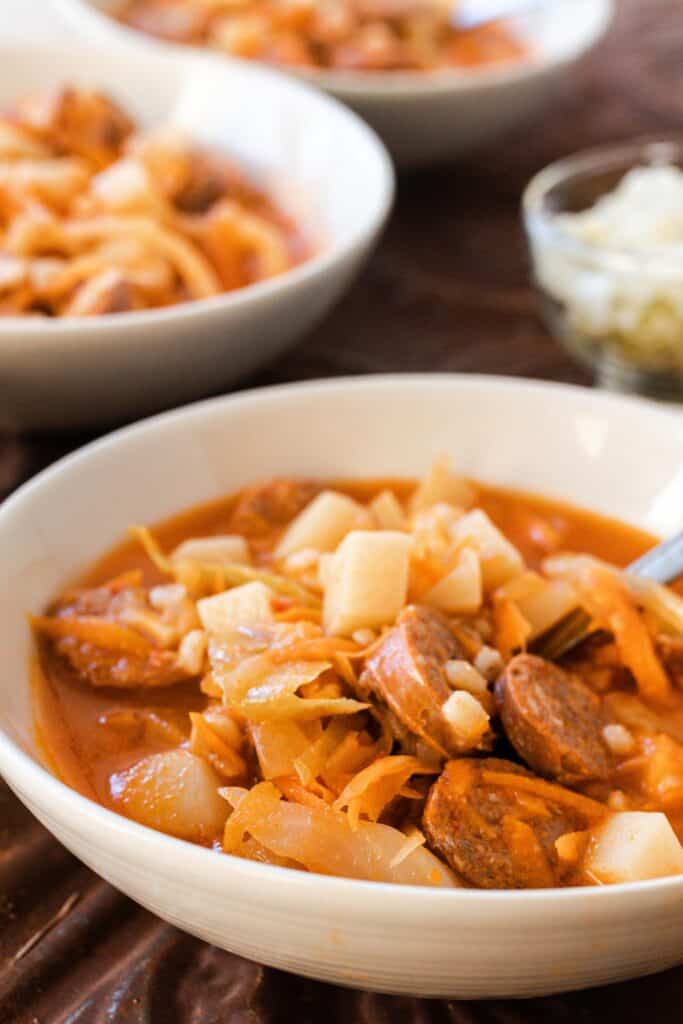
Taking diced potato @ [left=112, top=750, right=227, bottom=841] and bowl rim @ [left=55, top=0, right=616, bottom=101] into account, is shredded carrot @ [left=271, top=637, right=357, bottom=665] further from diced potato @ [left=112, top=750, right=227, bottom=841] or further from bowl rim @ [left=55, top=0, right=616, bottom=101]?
bowl rim @ [left=55, top=0, right=616, bottom=101]

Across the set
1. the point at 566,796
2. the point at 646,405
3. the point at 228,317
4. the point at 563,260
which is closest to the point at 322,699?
the point at 566,796

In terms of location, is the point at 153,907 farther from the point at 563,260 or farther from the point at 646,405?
the point at 563,260

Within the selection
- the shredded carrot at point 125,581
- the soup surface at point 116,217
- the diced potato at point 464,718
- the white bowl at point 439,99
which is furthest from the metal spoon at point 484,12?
the diced potato at point 464,718

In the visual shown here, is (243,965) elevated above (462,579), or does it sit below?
below

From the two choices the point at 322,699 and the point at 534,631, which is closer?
the point at 322,699

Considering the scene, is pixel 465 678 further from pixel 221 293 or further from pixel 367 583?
pixel 221 293

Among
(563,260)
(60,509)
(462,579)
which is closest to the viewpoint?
(462,579)
